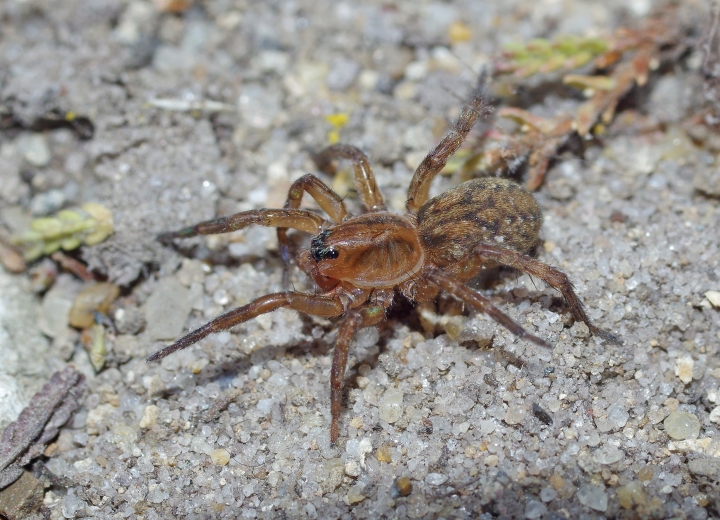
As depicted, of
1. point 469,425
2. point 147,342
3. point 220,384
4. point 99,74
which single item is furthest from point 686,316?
point 99,74

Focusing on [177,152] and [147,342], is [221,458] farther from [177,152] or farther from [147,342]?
[177,152]

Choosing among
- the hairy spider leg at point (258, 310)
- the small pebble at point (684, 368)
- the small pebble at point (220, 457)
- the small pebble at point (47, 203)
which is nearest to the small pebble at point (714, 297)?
the small pebble at point (684, 368)

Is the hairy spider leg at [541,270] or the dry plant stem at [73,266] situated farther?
the dry plant stem at [73,266]

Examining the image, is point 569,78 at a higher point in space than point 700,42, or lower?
lower

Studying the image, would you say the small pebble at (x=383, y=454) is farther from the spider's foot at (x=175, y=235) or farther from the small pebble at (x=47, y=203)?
the small pebble at (x=47, y=203)

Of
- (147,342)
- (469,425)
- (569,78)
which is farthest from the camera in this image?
(569,78)

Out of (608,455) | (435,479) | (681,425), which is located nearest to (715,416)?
(681,425)

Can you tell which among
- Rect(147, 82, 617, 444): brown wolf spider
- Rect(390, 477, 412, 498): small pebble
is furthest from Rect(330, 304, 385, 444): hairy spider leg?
Rect(390, 477, 412, 498): small pebble
